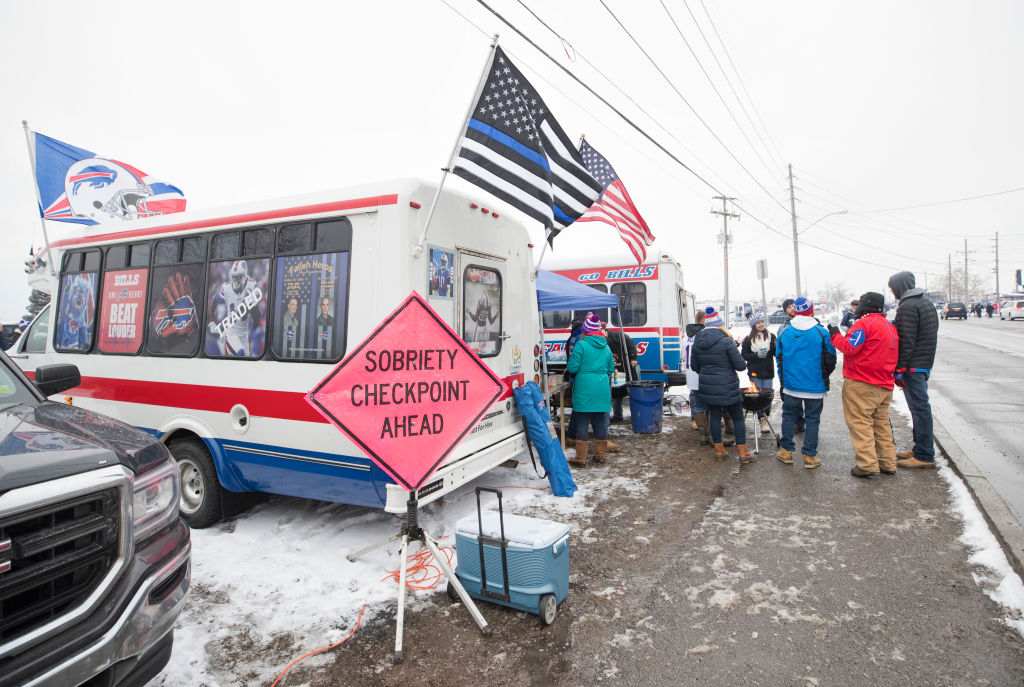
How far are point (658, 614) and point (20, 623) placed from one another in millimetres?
3237

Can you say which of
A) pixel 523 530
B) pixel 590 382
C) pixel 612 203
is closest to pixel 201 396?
pixel 523 530

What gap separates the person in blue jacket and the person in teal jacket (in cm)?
209

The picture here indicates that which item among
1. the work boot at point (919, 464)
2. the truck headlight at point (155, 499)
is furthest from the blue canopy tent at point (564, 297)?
the truck headlight at point (155, 499)

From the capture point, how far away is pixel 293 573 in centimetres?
405

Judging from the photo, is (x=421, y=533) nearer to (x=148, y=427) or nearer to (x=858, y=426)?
(x=148, y=427)

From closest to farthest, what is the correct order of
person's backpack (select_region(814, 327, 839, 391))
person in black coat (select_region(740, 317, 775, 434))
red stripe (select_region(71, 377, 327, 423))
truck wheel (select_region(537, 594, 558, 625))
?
truck wheel (select_region(537, 594, 558, 625)) < red stripe (select_region(71, 377, 327, 423)) < person's backpack (select_region(814, 327, 839, 391)) < person in black coat (select_region(740, 317, 775, 434))

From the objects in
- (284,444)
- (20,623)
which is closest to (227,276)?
(284,444)

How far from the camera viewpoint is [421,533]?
3.53 meters

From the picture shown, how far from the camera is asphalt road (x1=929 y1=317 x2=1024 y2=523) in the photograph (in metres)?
5.98

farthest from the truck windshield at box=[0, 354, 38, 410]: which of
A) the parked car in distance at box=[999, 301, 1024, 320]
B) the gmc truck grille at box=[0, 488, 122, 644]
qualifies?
the parked car in distance at box=[999, 301, 1024, 320]

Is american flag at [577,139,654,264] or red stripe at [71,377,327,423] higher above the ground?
american flag at [577,139,654,264]

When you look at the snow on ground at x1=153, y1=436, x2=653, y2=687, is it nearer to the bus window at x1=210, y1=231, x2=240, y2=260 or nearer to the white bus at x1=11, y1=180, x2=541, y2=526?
the white bus at x1=11, y1=180, x2=541, y2=526

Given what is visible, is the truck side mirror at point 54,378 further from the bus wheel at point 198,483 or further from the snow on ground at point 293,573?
the snow on ground at point 293,573

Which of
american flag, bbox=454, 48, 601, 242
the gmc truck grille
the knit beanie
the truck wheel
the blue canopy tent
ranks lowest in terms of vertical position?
the truck wheel
